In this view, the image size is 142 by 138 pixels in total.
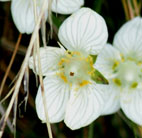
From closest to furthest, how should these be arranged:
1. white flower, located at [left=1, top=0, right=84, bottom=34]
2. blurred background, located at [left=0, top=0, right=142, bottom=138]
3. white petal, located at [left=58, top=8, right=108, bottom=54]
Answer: white petal, located at [left=58, top=8, right=108, bottom=54], white flower, located at [left=1, top=0, right=84, bottom=34], blurred background, located at [left=0, top=0, right=142, bottom=138]

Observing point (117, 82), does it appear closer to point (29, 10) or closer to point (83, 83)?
point (83, 83)

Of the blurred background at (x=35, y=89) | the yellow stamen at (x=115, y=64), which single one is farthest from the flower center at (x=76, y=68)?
the blurred background at (x=35, y=89)

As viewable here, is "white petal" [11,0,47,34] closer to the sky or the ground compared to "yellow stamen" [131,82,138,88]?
closer to the sky

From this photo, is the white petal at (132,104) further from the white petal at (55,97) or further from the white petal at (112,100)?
the white petal at (55,97)

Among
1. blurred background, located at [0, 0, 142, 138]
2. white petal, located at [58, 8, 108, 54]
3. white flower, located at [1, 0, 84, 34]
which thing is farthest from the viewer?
blurred background, located at [0, 0, 142, 138]

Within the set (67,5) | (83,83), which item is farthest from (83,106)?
(67,5)

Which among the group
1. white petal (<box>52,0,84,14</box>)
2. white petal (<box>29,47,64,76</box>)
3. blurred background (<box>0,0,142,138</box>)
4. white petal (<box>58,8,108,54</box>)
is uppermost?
white petal (<box>52,0,84,14</box>)

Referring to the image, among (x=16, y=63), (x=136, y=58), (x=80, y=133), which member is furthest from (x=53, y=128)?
(x=136, y=58)

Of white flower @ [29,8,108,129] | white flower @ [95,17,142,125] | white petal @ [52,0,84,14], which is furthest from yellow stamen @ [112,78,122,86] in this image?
white petal @ [52,0,84,14]

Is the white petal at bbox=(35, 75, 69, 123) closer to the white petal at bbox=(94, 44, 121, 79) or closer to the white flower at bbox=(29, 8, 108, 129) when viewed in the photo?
the white flower at bbox=(29, 8, 108, 129)
